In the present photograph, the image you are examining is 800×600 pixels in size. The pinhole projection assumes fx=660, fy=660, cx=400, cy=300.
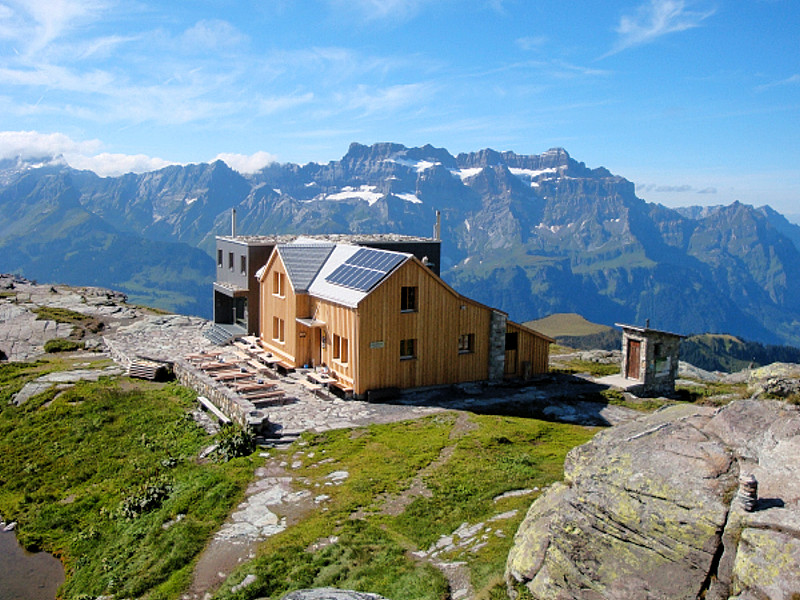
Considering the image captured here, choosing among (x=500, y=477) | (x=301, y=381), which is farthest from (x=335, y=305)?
(x=500, y=477)

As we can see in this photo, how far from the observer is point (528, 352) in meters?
36.8

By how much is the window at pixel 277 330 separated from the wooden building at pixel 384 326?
4.7 inches

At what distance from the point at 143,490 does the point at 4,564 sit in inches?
169

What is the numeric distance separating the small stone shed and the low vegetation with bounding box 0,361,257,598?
72.5 feet

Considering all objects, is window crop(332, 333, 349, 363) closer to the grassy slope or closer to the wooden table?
the wooden table

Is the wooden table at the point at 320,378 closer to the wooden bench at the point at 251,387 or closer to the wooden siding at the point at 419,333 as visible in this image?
the wooden siding at the point at 419,333

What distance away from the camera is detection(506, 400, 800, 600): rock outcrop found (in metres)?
8.84

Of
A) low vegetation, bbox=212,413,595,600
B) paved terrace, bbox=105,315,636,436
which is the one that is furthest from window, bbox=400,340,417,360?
low vegetation, bbox=212,413,595,600

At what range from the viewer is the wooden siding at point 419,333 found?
3133 cm

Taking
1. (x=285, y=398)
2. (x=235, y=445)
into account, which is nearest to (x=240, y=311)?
(x=285, y=398)

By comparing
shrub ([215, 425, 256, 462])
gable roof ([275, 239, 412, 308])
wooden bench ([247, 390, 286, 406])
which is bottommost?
shrub ([215, 425, 256, 462])

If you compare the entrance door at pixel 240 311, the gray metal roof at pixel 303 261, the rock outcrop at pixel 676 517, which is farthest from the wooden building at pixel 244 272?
the rock outcrop at pixel 676 517

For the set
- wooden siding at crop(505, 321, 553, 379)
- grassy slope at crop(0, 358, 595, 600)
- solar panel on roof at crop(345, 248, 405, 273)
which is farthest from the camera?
wooden siding at crop(505, 321, 553, 379)

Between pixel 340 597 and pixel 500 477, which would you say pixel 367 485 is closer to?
pixel 500 477
